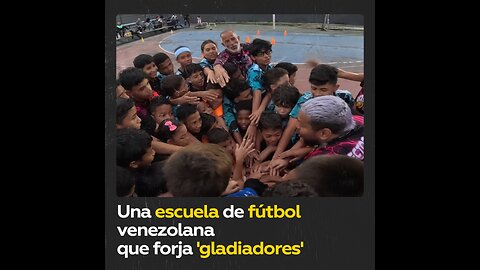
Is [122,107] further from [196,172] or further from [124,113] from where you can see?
[196,172]

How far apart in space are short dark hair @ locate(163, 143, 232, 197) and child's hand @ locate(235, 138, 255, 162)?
0.11 meters

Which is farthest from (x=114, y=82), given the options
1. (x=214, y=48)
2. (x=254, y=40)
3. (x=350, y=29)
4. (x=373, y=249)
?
(x=373, y=249)

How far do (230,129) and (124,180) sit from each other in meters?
0.78

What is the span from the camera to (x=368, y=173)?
138 inches

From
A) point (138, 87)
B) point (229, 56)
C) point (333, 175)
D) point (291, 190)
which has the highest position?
point (229, 56)

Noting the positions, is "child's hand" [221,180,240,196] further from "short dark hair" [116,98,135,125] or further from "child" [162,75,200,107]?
"short dark hair" [116,98,135,125]

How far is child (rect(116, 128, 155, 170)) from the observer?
3445 mm

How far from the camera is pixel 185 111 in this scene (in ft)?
11.5

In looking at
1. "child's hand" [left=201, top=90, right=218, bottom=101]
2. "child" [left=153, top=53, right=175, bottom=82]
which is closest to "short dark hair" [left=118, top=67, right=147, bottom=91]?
"child" [left=153, top=53, right=175, bottom=82]

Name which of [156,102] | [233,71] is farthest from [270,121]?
[156,102]

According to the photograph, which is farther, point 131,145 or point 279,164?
point 279,164

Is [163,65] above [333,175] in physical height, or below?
above

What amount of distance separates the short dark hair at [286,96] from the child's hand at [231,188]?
23.5 inches

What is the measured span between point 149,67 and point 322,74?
116cm
